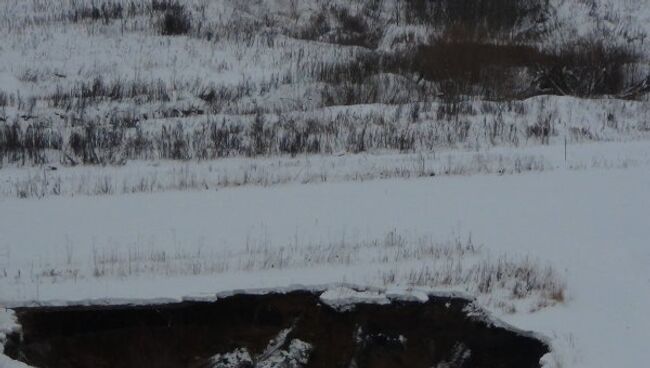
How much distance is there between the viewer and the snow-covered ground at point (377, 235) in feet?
20.4

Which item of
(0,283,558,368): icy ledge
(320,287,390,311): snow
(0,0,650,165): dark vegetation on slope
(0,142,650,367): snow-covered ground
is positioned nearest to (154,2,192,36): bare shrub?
(0,0,650,165): dark vegetation on slope

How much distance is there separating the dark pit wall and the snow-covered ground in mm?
158

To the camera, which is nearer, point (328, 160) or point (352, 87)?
point (328, 160)

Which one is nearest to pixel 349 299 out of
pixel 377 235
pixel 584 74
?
pixel 377 235

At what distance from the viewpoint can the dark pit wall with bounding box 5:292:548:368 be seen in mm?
6129

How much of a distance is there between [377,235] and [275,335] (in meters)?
1.91

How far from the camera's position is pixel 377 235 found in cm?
787

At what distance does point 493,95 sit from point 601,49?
13.6ft

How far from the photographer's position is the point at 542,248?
7539mm

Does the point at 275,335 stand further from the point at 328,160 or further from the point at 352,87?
the point at 352,87

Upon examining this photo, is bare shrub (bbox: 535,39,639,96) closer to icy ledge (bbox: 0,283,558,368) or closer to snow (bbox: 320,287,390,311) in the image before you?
icy ledge (bbox: 0,283,558,368)

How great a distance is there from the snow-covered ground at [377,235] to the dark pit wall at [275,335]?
0.16 m

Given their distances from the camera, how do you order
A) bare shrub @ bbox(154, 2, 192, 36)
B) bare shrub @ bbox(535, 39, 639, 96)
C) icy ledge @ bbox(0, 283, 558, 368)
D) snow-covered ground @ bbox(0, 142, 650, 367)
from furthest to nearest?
bare shrub @ bbox(154, 2, 192, 36), bare shrub @ bbox(535, 39, 639, 96), snow-covered ground @ bbox(0, 142, 650, 367), icy ledge @ bbox(0, 283, 558, 368)

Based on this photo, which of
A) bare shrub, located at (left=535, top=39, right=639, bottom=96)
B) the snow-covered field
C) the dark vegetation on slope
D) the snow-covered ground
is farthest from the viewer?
bare shrub, located at (left=535, top=39, right=639, bottom=96)
